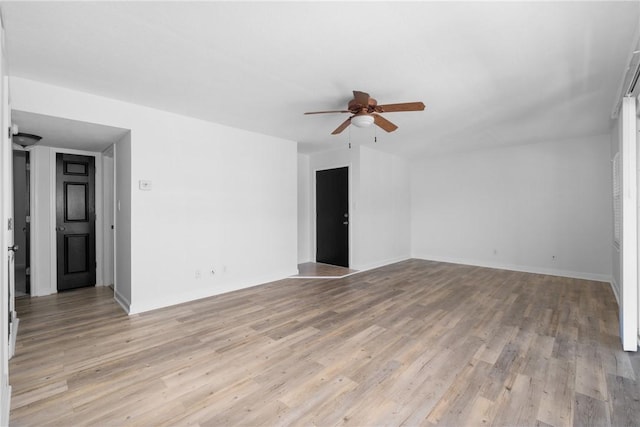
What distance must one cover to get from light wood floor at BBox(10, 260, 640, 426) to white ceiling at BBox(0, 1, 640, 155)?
2.45 meters

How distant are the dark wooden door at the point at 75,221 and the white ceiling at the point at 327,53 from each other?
2091 millimetres

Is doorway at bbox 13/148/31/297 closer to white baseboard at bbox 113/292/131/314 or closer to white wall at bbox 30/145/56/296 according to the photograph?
white wall at bbox 30/145/56/296

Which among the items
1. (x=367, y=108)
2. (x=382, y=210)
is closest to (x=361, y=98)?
(x=367, y=108)

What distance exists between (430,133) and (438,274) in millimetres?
2533

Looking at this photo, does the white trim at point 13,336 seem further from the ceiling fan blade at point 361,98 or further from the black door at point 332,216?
the black door at point 332,216

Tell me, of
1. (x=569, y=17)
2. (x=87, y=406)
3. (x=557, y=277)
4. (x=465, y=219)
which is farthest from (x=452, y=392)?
(x=465, y=219)

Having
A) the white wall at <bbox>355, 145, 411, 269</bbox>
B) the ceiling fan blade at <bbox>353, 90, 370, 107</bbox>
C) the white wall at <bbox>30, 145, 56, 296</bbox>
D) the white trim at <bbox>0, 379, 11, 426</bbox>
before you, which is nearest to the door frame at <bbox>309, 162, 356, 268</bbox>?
the white wall at <bbox>355, 145, 411, 269</bbox>

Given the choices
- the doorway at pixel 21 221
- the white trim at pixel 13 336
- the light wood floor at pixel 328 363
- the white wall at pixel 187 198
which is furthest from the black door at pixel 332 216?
the doorway at pixel 21 221

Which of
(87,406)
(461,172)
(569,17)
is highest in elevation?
(569,17)

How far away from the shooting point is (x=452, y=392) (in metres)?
1.93

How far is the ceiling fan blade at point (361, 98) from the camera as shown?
8.75ft

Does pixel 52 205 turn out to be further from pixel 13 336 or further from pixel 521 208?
pixel 521 208

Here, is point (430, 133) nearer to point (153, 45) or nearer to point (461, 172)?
point (461, 172)

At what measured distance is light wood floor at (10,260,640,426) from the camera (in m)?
1.75
